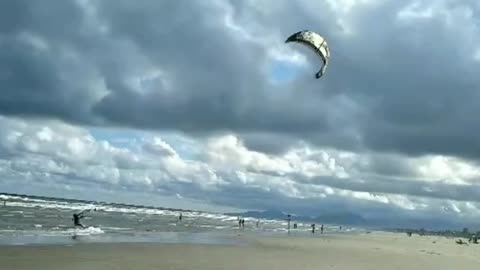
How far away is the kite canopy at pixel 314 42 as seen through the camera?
15.9 metres

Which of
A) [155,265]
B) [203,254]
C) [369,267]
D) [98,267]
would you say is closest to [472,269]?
[369,267]

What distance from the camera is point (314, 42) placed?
16.1 meters

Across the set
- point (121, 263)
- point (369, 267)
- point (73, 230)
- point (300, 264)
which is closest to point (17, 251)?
point (121, 263)

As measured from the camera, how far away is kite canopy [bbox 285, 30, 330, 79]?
15.9 meters

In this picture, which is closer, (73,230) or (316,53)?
(316,53)

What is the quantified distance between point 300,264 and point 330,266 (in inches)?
50.3

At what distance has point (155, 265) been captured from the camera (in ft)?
74.4

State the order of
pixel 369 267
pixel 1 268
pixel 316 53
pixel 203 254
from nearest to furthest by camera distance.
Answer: pixel 316 53, pixel 1 268, pixel 369 267, pixel 203 254

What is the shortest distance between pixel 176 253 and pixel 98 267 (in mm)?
8145

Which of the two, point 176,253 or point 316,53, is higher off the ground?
point 316,53

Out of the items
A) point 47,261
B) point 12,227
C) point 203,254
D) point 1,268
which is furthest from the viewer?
point 12,227

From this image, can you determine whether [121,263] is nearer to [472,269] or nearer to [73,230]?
[472,269]

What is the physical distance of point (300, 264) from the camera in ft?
86.2

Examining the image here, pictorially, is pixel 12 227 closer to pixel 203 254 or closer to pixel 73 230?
pixel 73 230
